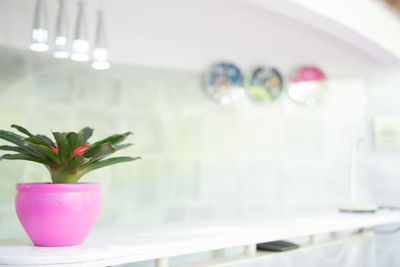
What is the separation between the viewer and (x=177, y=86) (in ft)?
12.7

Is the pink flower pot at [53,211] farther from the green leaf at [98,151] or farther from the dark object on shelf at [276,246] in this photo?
the dark object on shelf at [276,246]

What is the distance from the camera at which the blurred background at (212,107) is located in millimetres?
3225

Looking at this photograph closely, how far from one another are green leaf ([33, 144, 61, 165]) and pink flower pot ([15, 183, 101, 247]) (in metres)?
0.10

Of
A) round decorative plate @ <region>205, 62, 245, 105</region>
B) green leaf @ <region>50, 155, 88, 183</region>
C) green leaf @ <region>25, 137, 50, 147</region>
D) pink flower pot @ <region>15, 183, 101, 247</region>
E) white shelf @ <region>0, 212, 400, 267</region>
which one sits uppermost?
round decorative plate @ <region>205, 62, 245, 105</region>

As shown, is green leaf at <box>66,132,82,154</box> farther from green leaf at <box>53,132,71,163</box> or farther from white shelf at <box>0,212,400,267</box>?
white shelf at <box>0,212,400,267</box>

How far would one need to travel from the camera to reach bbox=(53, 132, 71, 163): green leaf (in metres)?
1.97

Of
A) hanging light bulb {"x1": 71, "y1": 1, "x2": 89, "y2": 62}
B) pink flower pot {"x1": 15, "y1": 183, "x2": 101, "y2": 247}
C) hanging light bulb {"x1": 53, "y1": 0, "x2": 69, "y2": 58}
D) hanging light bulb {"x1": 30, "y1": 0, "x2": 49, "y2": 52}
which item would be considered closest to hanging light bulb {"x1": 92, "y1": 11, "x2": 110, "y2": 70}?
hanging light bulb {"x1": 71, "y1": 1, "x2": 89, "y2": 62}

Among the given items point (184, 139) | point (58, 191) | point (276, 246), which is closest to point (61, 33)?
point (58, 191)

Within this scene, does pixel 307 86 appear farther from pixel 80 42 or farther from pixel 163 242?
pixel 163 242

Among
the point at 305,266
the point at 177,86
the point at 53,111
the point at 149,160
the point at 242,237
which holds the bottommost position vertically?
the point at 305,266

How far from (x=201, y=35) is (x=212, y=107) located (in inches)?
23.5

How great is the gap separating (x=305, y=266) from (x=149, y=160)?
1413 millimetres

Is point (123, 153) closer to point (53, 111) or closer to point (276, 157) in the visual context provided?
point (53, 111)

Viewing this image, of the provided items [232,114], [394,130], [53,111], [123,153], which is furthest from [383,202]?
[53,111]
